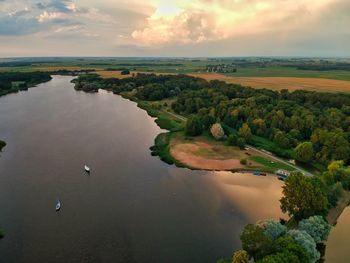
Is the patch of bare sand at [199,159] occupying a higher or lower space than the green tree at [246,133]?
lower

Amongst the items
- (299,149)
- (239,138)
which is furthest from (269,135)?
(299,149)

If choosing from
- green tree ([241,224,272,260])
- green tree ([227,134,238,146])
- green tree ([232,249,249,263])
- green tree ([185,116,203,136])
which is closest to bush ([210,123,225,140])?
green tree ([227,134,238,146])

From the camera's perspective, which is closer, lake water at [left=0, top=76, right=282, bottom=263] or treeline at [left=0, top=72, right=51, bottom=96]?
lake water at [left=0, top=76, right=282, bottom=263]

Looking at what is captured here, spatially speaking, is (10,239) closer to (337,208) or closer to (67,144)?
(67,144)

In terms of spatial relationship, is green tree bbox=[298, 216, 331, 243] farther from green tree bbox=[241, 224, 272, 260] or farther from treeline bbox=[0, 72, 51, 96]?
treeline bbox=[0, 72, 51, 96]

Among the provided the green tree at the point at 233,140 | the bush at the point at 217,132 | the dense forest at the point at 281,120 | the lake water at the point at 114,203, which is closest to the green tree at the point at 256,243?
the lake water at the point at 114,203

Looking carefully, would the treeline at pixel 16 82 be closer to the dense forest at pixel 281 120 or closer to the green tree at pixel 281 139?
the dense forest at pixel 281 120
